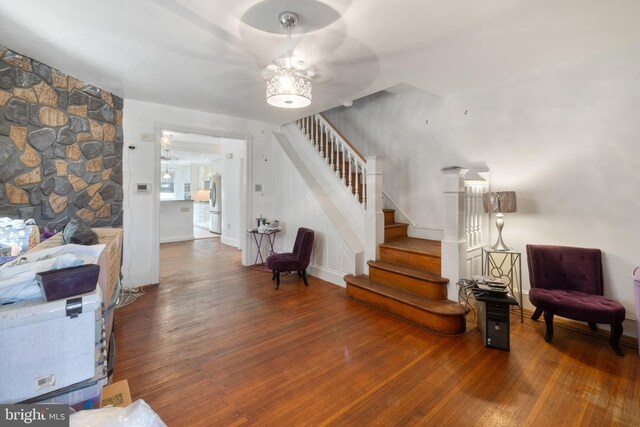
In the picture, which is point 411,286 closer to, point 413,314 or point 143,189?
point 413,314

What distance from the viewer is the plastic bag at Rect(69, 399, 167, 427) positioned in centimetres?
90

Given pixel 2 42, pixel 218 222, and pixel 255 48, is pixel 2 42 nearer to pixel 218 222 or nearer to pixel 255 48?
pixel 255 48

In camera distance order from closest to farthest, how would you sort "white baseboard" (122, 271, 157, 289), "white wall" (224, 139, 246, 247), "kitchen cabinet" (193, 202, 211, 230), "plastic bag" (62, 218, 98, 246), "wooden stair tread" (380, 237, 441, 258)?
"plastic bag" (62, 218, 98, 246)
"wooden stair tread" (380, 237, 441, 258)
"white baseboard" (122, 271, 157, 289)
"white wall" (224, 139, 246, 247)
"kitchen cabinet" (193, 202, 211, 230)

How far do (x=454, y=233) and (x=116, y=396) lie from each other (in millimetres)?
3114

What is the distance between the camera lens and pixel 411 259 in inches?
143

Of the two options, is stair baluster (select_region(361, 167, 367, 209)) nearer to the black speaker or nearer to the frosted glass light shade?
the frosted glass light shade

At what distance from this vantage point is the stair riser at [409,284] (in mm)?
3150

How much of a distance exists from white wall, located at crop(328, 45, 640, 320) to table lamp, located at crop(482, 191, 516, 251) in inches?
11.1

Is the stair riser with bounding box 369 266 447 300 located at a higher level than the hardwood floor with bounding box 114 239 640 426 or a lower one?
higher

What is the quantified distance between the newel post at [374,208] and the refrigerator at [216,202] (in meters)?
6.26

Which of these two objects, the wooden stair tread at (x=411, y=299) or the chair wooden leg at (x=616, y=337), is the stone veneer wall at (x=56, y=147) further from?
the chair wooden leg at (x=616, y=337)

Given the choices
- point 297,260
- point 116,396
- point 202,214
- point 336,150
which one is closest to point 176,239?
point 202,214

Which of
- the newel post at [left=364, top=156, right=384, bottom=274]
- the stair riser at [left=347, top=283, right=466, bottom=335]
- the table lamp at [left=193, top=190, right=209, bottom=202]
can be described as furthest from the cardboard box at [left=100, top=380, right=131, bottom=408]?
the table lamp at [left=193, top=190, right=209, bottom=202]

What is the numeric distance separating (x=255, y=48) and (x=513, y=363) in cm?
362
